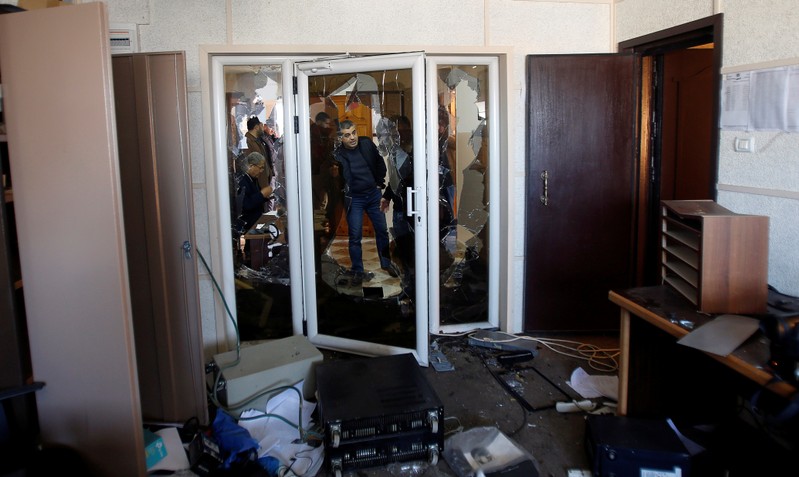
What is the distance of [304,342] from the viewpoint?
116 inches

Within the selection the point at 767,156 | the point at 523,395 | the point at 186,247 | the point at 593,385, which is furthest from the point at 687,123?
the point at 186,247

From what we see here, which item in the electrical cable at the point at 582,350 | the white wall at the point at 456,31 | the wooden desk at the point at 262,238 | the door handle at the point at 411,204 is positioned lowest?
the electrical cable at the point at 582,350

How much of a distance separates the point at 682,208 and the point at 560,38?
5.40 ft

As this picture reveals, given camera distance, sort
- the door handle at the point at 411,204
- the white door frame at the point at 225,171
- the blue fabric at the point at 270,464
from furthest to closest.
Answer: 1. the white door frame at the point at 225,171
2. the door handle at the point at 411,204
3. the blue fabric at the point at 270,464

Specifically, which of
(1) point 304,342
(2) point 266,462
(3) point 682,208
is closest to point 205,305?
(1) point 304,342

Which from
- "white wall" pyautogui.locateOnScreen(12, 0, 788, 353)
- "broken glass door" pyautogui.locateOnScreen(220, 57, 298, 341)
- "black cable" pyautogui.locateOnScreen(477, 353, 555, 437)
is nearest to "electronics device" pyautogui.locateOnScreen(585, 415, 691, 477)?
"black cable" pyautogui.locateOnScreen(477, 353, 555, 437)

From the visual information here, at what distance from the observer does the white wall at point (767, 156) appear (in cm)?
227

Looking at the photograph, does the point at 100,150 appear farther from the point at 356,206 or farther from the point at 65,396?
the point at 356,206

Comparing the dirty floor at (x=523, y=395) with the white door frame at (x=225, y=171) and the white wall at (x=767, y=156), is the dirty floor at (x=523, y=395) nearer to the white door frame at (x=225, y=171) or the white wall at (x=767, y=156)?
the white door frame at (x=225, y=171)

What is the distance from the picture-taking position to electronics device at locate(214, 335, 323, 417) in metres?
2.56

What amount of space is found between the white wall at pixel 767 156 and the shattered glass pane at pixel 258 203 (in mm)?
2337

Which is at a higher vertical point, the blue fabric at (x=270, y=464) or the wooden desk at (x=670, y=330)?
the wooden desk at (x=670, y=330)

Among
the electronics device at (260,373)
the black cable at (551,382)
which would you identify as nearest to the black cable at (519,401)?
the black cable at (551,382)

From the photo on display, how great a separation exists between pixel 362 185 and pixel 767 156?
2009 mm
